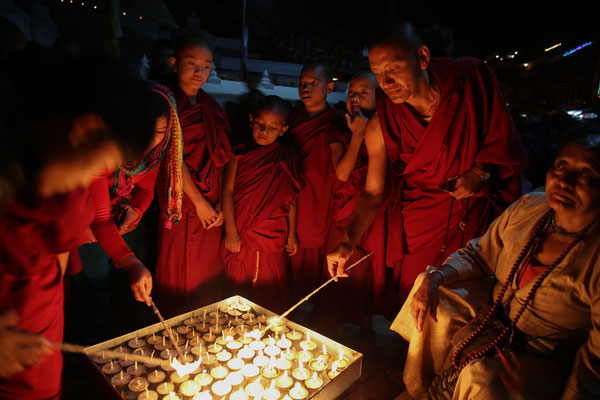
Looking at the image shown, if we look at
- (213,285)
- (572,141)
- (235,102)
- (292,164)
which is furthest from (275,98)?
(572,141)

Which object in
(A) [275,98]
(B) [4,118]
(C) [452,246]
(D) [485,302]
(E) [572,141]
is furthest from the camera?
(A) [275,98]

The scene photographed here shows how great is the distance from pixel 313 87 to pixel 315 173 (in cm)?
78

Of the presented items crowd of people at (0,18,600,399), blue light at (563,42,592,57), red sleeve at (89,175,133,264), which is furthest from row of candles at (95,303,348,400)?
blue light at (563,42,592,57)

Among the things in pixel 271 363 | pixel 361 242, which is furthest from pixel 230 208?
pixel 271 363

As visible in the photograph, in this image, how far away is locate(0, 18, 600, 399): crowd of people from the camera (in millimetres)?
1107

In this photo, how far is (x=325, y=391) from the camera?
168cm

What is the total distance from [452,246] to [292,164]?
147cm

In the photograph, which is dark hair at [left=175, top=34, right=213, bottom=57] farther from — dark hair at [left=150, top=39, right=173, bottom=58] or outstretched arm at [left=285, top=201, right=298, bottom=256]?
outstretched arm at [left=285, top=201, right=298, bottom=256]

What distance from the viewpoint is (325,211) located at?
10.6 ft

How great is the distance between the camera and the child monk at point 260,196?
9.99 feet

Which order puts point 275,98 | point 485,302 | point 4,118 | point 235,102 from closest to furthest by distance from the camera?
point 4,118
point 485,302
point 275,98
point 235,102

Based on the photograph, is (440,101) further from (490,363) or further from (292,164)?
(490,363)

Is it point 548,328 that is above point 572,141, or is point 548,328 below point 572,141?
below

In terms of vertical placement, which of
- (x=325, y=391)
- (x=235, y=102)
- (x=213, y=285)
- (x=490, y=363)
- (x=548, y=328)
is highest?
(x=235, y=102)
